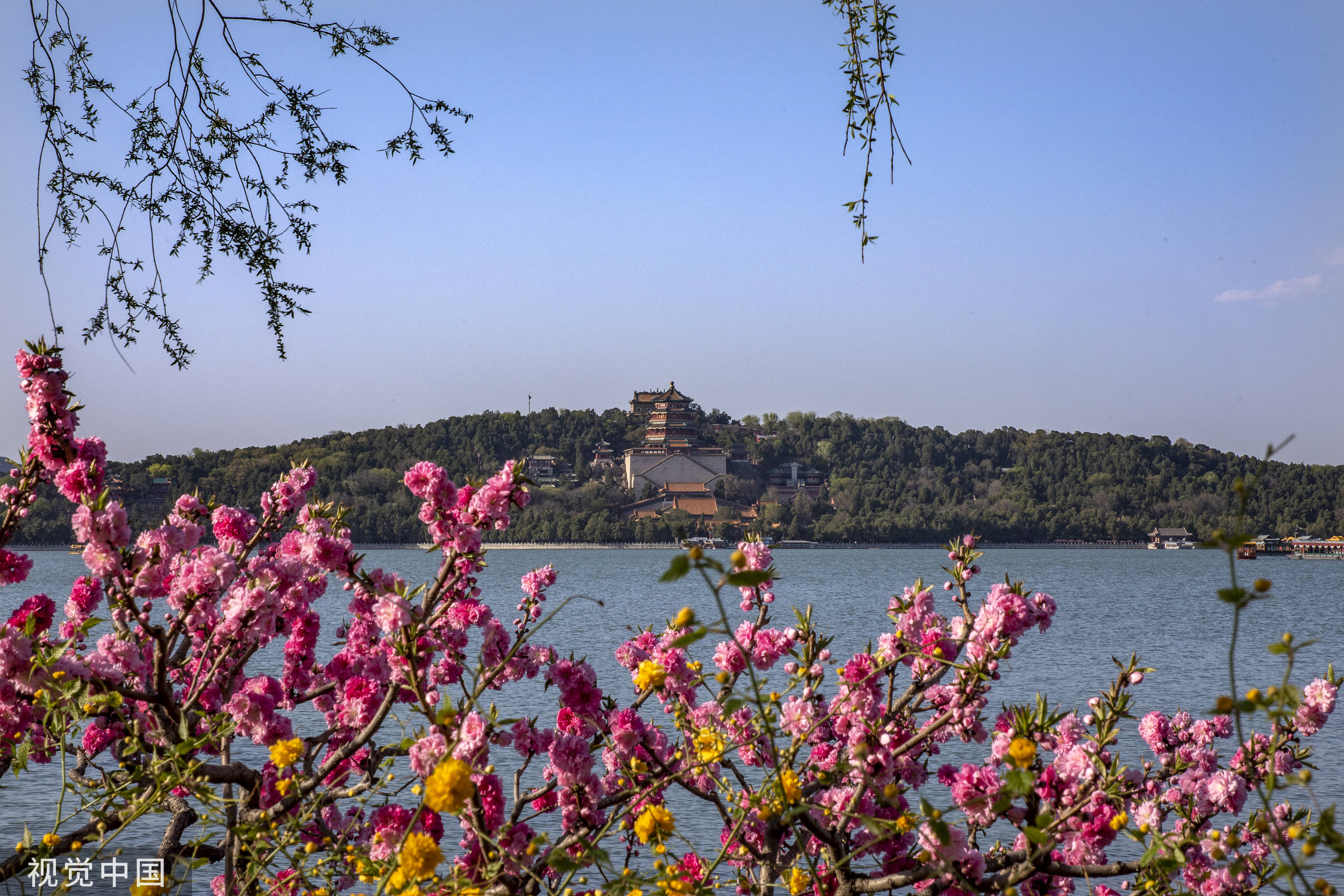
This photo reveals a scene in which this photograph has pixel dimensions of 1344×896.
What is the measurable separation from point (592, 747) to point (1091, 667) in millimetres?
18847

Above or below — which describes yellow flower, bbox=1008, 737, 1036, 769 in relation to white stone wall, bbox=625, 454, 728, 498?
below

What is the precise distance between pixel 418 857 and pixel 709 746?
959mm

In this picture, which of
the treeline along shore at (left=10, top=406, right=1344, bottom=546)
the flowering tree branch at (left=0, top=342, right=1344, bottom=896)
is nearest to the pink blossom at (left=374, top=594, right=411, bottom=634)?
the flowering tree branch at (left=0, top=342, right=1344, bottom=896)

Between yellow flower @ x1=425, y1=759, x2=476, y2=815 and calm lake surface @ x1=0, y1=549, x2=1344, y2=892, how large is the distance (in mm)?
580

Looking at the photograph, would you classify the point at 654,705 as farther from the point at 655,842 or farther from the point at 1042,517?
the point at 1042,517

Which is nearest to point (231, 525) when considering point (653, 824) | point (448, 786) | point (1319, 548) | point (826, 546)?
point (653, 824)

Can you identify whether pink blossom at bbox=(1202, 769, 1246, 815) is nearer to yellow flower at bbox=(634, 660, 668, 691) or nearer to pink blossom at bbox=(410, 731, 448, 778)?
yellow flower at bbox=(634, 660, 668, 691)

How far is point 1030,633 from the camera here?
28312 mm

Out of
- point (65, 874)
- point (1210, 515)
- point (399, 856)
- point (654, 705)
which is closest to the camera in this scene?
point (399, 856)

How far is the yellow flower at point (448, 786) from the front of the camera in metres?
1.46

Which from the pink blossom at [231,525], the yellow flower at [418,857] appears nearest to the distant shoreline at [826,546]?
the pink blossom at [231,525]

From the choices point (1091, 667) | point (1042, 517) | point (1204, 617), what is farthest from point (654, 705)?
point (1042, 517)

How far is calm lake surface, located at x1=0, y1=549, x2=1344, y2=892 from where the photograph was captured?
10.1 meters

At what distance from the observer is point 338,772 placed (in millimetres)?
2973
